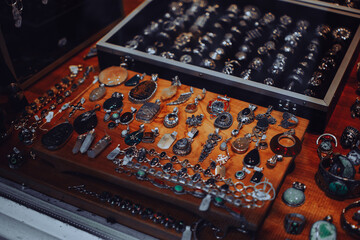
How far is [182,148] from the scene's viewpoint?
57.0 inches

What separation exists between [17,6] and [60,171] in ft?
2.89

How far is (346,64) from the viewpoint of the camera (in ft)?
5.62

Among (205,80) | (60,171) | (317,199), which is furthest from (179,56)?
(317,199)

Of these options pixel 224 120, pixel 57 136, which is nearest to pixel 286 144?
pixel 224 120

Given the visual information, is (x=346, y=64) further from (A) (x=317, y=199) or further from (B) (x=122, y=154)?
(B) (x=122, y=154)

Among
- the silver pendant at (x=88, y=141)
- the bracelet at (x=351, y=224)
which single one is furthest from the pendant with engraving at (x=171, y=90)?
the bracelet at (x=351, y=224)

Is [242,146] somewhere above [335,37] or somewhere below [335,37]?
below

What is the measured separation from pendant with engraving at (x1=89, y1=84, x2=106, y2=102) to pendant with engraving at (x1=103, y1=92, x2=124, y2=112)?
0.05 meters

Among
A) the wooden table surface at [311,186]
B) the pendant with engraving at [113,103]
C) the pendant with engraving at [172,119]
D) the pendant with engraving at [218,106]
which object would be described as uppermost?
the pendant with engraving at [218,106]

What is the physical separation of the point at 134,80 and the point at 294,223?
0.97 meters

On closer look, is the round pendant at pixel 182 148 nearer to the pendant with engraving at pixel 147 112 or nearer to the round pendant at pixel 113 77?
the pendant with engraving at pixel 147 112

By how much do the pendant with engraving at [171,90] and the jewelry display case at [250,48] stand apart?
7cm

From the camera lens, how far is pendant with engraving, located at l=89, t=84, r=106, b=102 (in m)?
1.70

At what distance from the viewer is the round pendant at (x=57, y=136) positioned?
1.47 meters
